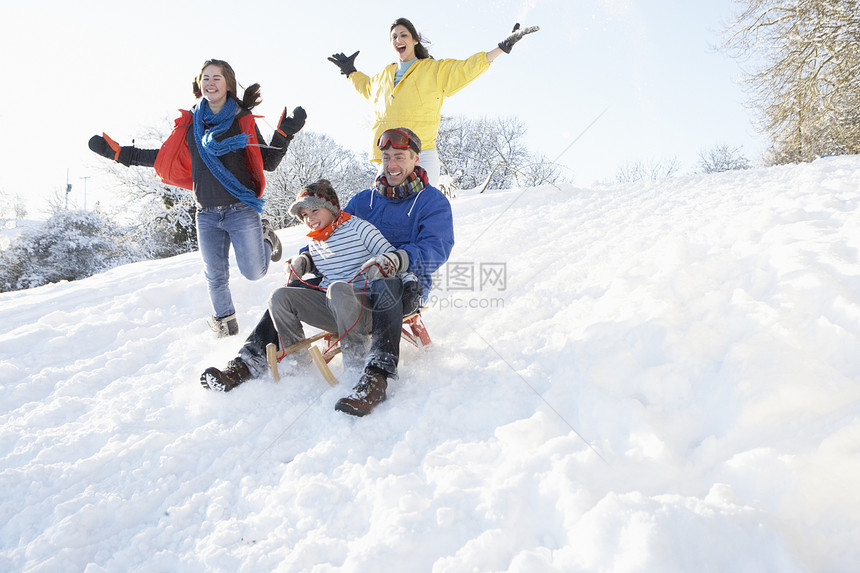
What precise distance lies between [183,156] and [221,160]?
0.94 feet

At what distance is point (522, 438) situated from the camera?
1.69 m

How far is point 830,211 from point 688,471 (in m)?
2.26

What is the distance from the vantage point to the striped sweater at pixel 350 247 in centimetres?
248

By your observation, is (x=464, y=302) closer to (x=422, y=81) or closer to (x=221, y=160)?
(x=422, y=81)

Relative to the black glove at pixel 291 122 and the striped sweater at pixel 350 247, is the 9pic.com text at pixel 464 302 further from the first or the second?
the black glove at pixel 291 122

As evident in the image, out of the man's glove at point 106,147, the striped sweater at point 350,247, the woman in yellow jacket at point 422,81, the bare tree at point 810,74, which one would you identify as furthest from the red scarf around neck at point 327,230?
the bare tree at point 810,74

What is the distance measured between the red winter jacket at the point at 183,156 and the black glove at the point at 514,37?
192cm

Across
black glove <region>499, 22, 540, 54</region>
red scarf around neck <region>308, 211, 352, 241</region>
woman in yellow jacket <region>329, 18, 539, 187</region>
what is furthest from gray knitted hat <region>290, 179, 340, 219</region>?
black glove <region>499, 22, 540, 54</region>

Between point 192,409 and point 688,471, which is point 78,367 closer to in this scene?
point 192,409

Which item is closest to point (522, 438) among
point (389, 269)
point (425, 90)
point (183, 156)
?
point (389, 269)

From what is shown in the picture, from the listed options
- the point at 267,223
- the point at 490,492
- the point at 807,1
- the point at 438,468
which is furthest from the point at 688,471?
the point at 807,1

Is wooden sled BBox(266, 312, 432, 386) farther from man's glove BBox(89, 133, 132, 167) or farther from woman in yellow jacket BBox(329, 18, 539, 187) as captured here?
man's glove BBox(89, 133, 132, 167)

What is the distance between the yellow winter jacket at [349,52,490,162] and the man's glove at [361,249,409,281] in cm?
168

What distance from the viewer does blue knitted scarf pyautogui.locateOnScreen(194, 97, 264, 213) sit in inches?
112
